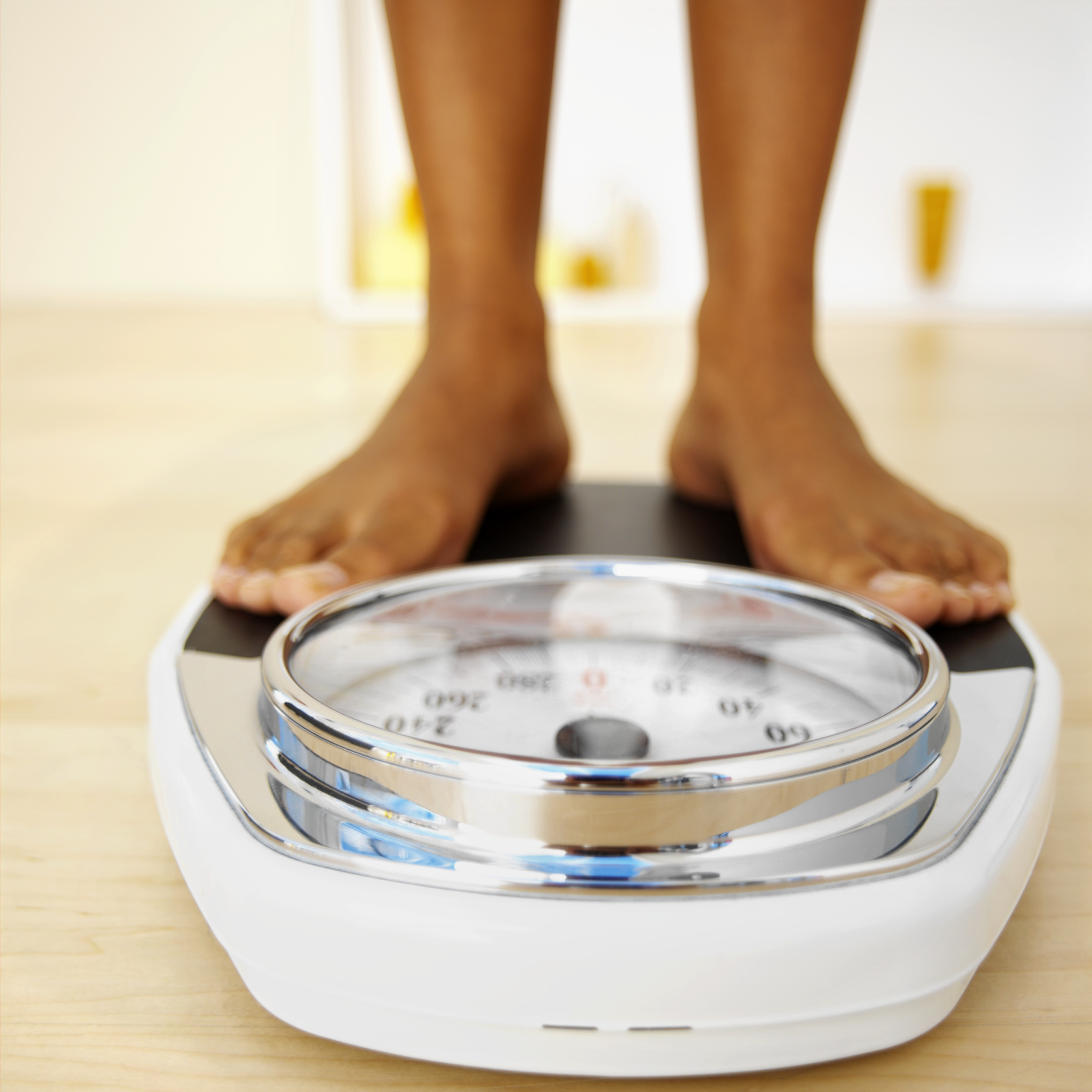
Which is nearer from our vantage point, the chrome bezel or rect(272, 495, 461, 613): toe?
the chrome bezel

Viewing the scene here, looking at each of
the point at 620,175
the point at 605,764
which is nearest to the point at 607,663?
the point at 605,764

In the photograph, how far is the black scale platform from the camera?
1.92ft

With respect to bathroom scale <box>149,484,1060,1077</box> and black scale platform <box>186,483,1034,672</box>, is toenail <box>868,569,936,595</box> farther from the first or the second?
bathroom scale <box>149,484,1060,1077</box>

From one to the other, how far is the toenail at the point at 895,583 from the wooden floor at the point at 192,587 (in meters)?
0.12

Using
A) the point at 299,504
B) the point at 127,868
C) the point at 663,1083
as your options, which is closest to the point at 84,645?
the point at 299,504

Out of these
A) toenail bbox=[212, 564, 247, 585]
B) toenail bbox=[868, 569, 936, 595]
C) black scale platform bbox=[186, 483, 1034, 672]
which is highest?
toenail bbox=[868, 569, 936, 595]

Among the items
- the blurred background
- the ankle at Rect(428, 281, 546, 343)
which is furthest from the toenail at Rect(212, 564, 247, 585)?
the blurred background

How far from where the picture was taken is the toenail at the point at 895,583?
0.63 meters

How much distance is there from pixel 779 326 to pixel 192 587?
495mm

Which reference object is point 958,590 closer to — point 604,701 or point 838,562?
point 838,562

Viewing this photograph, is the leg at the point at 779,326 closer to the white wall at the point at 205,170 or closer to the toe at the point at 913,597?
the toe at the point at 913,597

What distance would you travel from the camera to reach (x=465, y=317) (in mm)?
893

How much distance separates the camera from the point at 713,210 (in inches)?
34.7

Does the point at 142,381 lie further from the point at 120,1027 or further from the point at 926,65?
the point at 926,65
